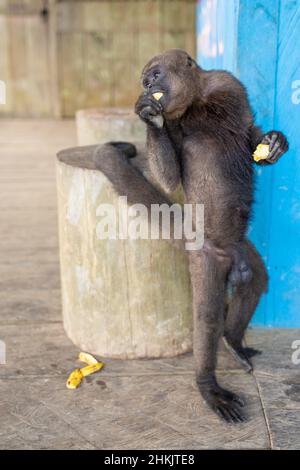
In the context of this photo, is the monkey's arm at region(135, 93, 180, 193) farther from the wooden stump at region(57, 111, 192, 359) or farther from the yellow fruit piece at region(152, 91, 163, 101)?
the wooden stump at region(57, 111, 192, 359)

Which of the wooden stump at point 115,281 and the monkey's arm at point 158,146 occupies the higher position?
the monkey's arm at point 158,146

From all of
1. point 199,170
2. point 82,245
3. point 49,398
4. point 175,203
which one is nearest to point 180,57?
point 199,170

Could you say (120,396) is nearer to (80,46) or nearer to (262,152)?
(262,152)

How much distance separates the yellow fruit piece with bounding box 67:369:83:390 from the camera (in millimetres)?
2832

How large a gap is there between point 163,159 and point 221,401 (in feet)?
3.61

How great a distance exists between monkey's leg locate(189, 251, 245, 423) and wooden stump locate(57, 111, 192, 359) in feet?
0.90

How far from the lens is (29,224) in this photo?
5.43 meters

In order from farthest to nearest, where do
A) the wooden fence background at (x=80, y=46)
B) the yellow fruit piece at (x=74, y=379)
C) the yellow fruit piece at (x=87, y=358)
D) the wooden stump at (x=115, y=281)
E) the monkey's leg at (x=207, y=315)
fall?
the wooden fence background at (x=80, y=46) → the yellow fruit piece at (x=87, y=358) → the wooden stump at (x=115, y=281) → the yellow fruit piece at (x=74, y=379) → the monkey's leg at (x=207, y=315)

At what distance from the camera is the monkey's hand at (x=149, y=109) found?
240cm

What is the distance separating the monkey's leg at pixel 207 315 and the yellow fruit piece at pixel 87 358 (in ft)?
1.92

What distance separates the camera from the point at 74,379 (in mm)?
2865

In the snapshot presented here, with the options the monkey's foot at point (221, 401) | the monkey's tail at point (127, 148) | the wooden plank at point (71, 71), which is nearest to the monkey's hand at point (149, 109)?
the monkey's tail at point (127, 148)

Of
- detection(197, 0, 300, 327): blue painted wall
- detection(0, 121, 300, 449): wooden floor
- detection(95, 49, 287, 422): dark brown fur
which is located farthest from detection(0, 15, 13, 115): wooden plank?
detection(95, 49, 287, 422): dark brown fur

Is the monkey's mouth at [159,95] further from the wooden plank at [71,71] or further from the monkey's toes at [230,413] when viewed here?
the wooden plank at [71,71]
